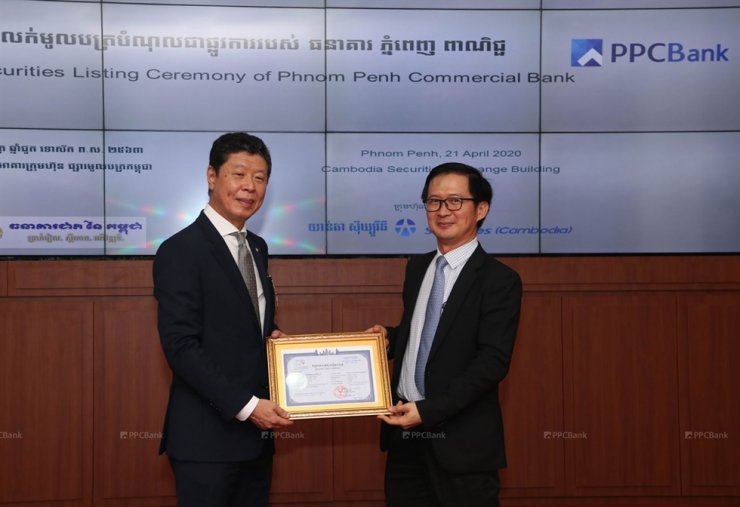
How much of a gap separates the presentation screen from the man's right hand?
1.98m

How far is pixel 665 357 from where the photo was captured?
423 cm

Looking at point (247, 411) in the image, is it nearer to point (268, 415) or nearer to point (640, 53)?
point (268, 415)

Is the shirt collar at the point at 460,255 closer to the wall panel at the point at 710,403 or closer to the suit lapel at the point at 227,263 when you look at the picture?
the suit lapel at the point at 227,263

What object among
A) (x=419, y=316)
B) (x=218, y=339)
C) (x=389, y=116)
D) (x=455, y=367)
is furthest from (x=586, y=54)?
(x=218, y=339)

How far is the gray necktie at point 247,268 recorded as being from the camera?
251 cm

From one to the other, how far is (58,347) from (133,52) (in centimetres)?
177

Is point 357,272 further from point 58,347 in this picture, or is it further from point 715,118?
point 715,118

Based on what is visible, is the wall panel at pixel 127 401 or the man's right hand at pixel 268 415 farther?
the wall panel at pixel 127 401

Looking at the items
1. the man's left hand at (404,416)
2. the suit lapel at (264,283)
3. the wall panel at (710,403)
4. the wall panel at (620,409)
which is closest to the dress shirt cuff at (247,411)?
the suit lapel at (264,283)

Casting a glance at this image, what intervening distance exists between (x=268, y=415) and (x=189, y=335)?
14.6 inches

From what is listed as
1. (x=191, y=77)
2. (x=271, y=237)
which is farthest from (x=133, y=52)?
(x=271, y=237)

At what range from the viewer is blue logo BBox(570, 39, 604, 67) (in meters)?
4.35

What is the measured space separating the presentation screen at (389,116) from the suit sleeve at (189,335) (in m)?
1.91

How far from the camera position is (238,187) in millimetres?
2480
